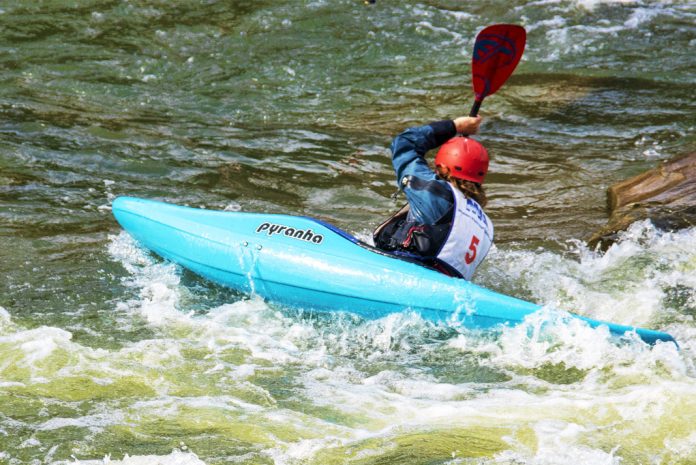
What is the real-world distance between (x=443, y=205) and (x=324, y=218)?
1861mm

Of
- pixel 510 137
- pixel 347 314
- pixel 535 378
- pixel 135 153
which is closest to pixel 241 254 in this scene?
pixel 347 314

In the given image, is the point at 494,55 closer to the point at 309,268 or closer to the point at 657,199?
the point at 657,199

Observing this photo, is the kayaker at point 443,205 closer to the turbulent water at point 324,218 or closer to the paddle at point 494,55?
the turbulent water at point 324,218

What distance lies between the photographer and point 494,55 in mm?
5672

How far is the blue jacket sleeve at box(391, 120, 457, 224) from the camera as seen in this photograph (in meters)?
4.48

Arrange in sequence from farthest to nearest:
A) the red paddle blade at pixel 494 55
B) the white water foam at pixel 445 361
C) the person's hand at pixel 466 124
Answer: the red paddle blade at pixel 494 55, the person's hand at pixel 466 124, the white water foam at pixel 445 361

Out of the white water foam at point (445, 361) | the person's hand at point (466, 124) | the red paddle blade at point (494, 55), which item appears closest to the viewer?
the white water foam at point (445, 361)

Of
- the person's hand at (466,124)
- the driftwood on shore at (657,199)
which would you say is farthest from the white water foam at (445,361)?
the person's hand at (466,124)

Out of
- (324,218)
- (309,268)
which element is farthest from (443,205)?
(324,218)

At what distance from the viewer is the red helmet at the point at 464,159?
459 centimetres

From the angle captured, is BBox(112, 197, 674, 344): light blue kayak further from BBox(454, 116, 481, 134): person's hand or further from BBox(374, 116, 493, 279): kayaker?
BBox(454, 116, 481, 134): person's hand

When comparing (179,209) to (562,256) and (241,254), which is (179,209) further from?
(562,256)

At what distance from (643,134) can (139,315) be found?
4.71 metres

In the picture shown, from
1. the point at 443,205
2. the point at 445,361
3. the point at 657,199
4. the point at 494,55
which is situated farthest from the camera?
the point at 657,199
